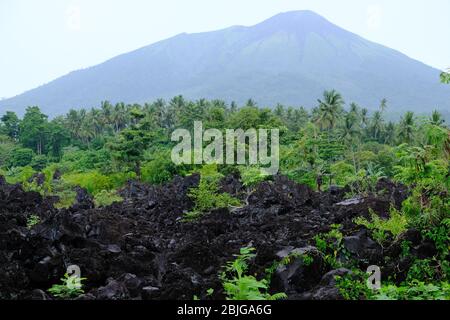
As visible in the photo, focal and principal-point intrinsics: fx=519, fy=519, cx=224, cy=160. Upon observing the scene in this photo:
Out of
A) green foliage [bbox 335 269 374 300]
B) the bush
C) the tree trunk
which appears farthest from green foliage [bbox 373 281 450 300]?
the bush

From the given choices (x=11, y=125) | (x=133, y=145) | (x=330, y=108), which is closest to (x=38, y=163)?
(x=11, y=125)

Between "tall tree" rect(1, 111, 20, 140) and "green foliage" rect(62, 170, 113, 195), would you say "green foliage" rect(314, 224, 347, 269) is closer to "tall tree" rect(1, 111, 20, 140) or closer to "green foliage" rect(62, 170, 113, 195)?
"green foliage" rect(62, 170, 113, 195)

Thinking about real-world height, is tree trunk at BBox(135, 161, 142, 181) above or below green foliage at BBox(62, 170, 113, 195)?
above

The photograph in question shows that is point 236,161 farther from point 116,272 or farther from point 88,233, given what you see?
point 116,272


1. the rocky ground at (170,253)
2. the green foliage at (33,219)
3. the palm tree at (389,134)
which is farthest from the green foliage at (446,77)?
the palm tree at (389,134)

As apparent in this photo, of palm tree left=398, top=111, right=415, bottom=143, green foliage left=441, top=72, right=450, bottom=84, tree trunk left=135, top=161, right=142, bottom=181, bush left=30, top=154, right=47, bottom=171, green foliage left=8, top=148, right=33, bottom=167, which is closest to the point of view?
green foliage left=441, top=72, right=450, bottom=84

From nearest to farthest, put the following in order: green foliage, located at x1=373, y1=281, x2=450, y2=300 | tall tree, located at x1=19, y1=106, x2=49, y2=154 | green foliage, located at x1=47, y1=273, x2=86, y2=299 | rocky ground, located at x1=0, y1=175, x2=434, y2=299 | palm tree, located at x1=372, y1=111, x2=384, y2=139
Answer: green foliage, located at x1=373, y1=281, x2=450, y2=300 → green foliage, located at x1=47, y1=273, x2=86, y2=299 → rocky ground, located at x1=0, y1=175, x2=434, y2=299 → tall tree, located at x1=19, y1=106, x2=49, y2=154 → palm tree, located at x1=372, y1=111, x2=384, y2=139

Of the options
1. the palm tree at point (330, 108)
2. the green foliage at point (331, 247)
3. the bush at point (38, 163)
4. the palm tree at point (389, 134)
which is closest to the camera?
the green foliage at point (331, 247)

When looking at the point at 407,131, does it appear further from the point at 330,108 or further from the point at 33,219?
the point at 33,219

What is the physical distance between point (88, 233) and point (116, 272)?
364 cm

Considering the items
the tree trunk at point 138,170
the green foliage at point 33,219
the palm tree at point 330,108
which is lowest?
the tree trunk at point 138,170

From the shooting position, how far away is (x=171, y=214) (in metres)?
19.6

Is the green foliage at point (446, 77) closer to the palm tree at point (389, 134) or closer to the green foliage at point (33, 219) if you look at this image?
the green foliage at point (33, 219)

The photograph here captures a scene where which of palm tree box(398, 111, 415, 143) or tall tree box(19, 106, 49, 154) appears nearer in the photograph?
palm tree box(398, 111, 415, 143)
